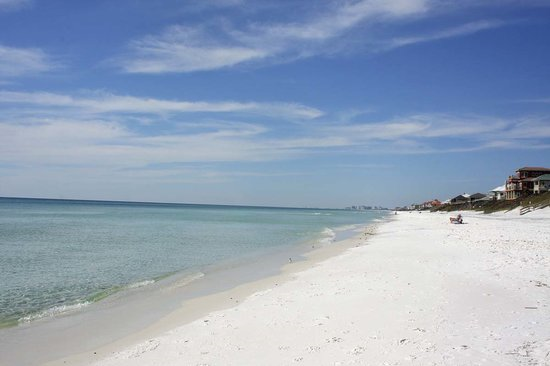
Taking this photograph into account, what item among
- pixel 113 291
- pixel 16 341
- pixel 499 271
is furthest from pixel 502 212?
pixel 16 341

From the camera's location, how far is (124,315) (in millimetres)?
11211

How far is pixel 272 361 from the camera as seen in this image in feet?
21.6

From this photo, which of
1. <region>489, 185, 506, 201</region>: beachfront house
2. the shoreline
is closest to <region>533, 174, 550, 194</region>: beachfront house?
<region>489, 185, 506, 201</region>: beachfront house

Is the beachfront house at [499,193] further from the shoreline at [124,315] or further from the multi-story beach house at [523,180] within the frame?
the shoreline at [124,315]

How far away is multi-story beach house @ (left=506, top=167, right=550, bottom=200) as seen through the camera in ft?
273

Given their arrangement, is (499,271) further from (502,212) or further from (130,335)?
(502,212)

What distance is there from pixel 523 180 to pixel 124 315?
89.4m

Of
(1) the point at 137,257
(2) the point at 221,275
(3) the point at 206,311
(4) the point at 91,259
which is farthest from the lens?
(1) the point at 137,257

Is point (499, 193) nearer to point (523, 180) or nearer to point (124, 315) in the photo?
point (523, 180)

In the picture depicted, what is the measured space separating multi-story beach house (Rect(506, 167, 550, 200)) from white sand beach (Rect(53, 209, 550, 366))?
79.9m

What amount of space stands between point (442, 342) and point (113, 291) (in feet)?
36.2

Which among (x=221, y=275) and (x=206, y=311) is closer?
(x=206, y=311)

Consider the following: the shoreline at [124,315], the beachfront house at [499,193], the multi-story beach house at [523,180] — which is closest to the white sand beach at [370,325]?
the shoreline at [124,315]

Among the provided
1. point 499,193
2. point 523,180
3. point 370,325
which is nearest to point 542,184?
point 523,180
